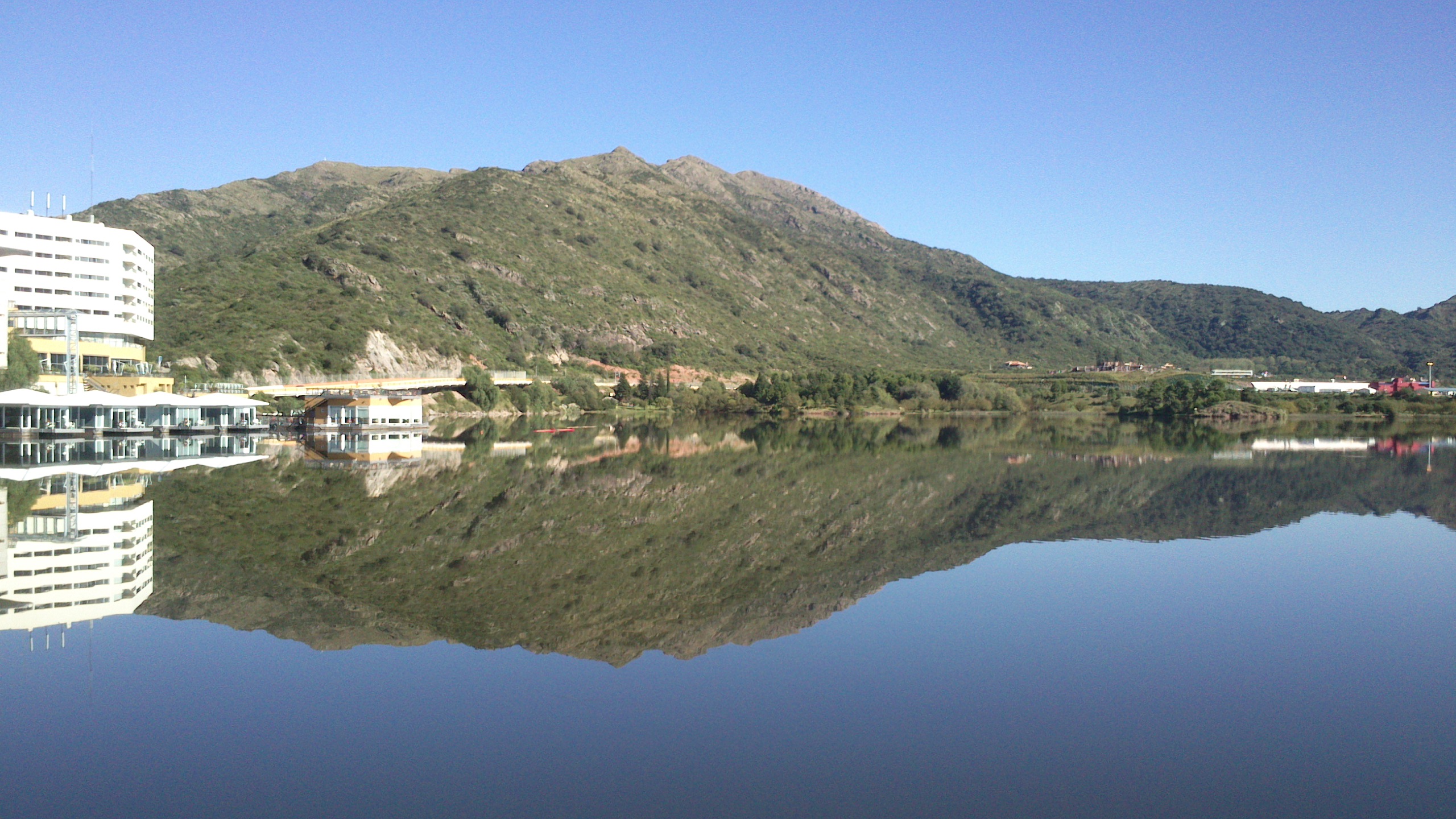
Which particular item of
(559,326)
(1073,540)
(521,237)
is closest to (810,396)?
(559,326)

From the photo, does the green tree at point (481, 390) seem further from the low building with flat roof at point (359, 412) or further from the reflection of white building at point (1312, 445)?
the reflection of white building at point (1312, 445)

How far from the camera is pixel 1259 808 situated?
6918 mm

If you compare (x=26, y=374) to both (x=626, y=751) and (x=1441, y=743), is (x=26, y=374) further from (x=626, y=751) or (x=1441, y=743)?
(x=1441, y=743)

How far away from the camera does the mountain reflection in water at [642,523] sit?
12469mm

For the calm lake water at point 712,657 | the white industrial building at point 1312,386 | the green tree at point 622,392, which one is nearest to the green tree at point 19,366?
the calm lake water at point 712,657

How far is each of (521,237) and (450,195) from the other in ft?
47.9

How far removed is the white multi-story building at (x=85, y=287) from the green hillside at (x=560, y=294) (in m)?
7.18

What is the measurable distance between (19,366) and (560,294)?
71.7 meters

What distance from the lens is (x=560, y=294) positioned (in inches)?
4587

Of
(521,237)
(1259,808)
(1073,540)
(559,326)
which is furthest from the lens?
(521,237)

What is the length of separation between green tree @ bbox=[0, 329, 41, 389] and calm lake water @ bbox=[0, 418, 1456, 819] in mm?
27504

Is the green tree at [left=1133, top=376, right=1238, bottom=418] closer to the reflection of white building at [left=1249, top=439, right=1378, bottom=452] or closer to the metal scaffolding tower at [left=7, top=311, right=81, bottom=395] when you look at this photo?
the reflection of white building at [left=1249, top=439, right=1378, bottom=452]

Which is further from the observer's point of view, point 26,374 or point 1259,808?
point 26,374

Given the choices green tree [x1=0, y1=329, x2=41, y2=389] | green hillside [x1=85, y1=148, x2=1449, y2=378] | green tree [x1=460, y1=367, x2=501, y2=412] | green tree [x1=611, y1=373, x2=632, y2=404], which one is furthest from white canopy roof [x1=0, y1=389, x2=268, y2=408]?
green tree [x1=611, y1=373, x2=632, y2=404]
